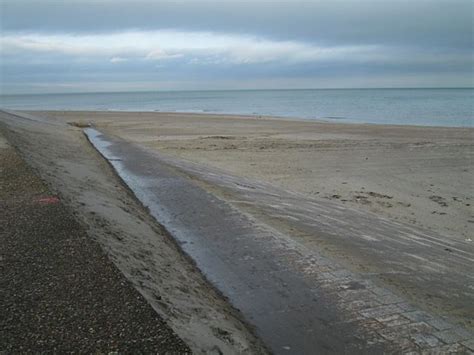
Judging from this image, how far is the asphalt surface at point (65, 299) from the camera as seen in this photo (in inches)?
146

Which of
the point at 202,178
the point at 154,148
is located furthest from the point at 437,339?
the point at 154,148

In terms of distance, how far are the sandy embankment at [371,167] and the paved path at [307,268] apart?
1426mm

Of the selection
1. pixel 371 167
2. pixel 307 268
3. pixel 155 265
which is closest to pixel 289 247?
pixel 307 268

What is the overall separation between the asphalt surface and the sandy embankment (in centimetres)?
716

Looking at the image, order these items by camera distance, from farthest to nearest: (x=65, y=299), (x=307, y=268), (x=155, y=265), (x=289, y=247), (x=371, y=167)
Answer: (x=371, y=167), (x=289, y=247), (x=307, y=268), (x=155, y=265), (x=65, y=299)

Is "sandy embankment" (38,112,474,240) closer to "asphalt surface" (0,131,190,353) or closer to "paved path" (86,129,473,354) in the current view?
"paved path" (86,129,473,354)

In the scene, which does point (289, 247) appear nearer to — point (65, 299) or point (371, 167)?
point (65, 299)

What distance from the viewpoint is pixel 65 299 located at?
14.6 feet

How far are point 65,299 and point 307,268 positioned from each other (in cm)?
384

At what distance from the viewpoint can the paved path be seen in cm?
511

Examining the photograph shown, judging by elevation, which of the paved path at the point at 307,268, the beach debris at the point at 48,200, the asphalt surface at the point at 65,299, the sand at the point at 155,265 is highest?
the beach debris at the point at 48,200

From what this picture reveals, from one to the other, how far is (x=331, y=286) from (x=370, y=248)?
2026 millimetres

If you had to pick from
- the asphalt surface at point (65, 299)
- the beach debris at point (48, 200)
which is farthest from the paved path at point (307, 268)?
the beach debris at point (48, 200)

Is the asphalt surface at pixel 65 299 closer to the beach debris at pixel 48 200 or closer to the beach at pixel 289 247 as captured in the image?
the beach at pixel 289 247
